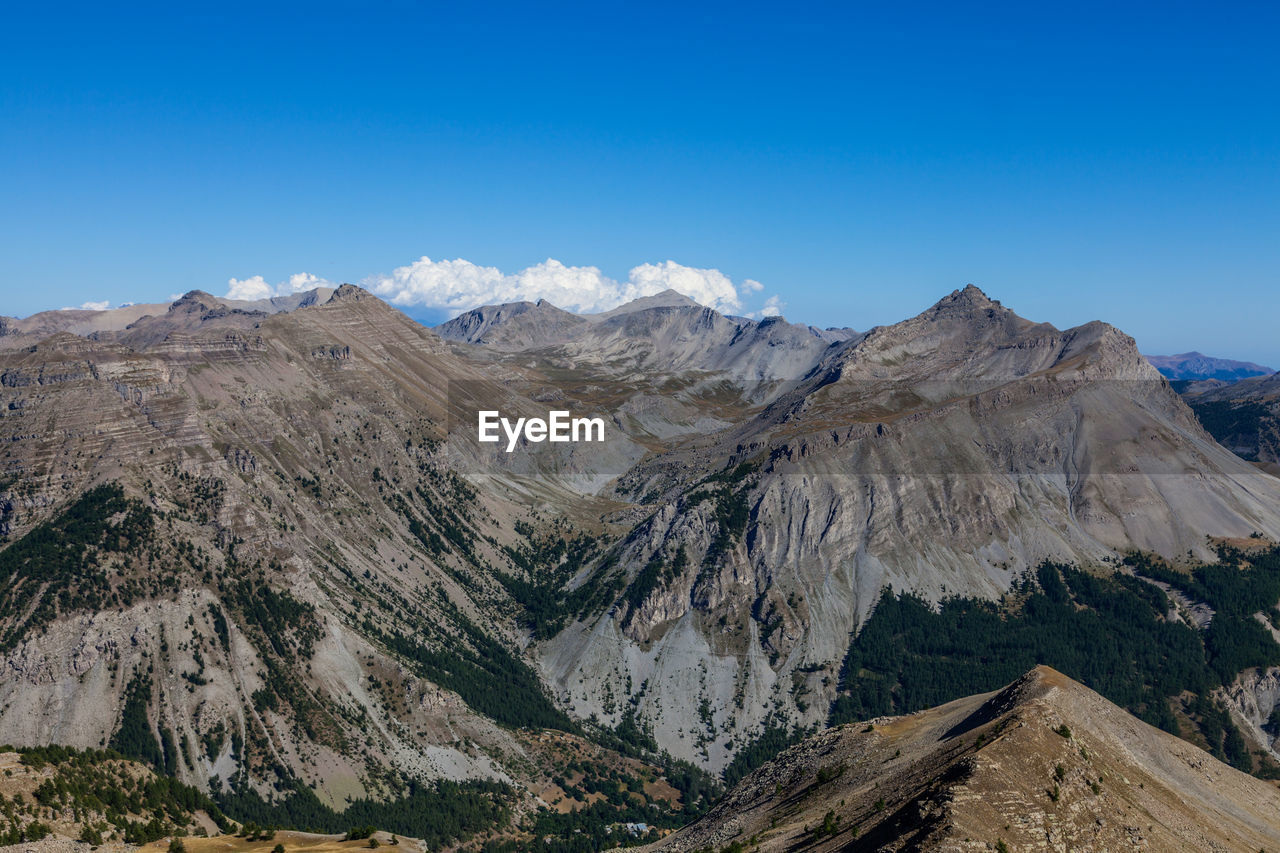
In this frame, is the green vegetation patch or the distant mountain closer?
the distant mountain

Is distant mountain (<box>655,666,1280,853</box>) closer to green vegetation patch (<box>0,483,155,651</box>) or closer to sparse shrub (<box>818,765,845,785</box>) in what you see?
sparse shrub (<box>818,765,845,785</box>)

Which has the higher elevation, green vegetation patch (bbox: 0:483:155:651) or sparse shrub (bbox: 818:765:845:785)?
green vegetation patch (bbox: 0:483:155:651)

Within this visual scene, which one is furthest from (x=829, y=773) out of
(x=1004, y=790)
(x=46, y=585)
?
(x=46, y=585)

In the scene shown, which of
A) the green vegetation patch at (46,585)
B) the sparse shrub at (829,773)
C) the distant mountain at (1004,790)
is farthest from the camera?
the green vegetation patch at (46,585)

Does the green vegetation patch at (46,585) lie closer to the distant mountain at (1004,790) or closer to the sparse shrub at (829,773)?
the distant mountain at (1004,790)

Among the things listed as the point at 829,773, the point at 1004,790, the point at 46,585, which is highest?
the point at 1004,790

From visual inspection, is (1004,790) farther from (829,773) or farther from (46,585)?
(46,585)

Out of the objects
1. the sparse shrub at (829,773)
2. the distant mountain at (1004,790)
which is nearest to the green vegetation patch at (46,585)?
the distant mountain at (1004,790)

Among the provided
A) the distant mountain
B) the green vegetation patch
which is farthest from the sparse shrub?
the green vegetation patch
